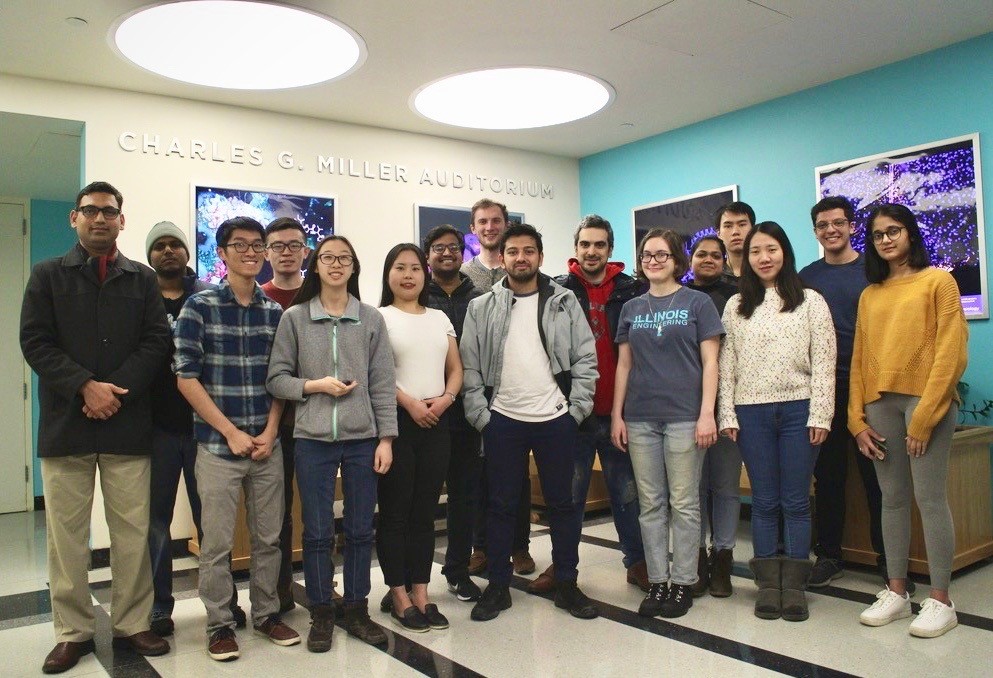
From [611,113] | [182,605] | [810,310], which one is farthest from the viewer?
[611,113]

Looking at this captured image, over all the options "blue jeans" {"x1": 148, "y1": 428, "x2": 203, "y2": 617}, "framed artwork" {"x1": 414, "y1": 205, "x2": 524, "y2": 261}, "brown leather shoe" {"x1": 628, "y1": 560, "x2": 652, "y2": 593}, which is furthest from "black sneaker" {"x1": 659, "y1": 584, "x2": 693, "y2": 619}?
"framed artwork" {"x1": 414, "y1": 205, "x2": 524, "y2": 261}

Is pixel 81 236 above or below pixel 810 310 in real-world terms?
above

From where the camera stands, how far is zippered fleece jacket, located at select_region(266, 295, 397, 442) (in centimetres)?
277

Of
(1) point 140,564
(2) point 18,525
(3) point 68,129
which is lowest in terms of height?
(2) point 18,525

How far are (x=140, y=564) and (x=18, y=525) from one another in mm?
3952

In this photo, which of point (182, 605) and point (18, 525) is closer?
point (182, 605)

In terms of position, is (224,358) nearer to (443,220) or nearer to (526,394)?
(526,394)

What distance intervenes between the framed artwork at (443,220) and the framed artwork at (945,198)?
243 centimetres

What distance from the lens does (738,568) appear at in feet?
12.5

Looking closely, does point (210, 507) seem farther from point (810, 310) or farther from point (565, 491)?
point (810, 310)

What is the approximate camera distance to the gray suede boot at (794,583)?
3.03 m

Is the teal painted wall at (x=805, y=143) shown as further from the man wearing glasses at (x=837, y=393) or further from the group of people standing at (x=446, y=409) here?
the group of people standing at (x=446, y=409)

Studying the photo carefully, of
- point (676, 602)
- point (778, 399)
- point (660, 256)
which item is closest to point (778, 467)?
point (778, 399)

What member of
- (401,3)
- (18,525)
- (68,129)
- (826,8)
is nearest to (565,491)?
(401,3)
